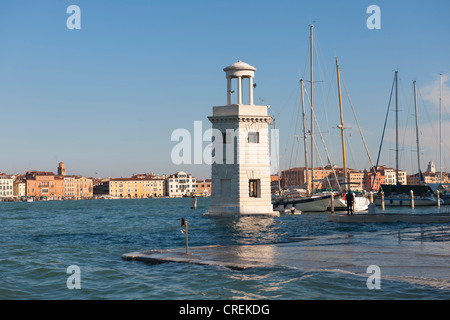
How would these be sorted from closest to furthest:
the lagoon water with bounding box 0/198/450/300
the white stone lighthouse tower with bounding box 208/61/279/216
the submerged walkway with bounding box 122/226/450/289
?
the lagoon water with bounding box 0/198/450/300 → the submerged walkway with bounding box 122/226/450/289 → the white stone lighthouse tower with bounding box 208/61/279/216

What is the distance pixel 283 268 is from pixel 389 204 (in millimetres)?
61159

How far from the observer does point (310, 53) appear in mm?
57812

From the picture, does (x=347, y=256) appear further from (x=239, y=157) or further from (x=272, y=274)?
(x=239, y=157)

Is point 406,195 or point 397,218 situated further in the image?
point 406,195

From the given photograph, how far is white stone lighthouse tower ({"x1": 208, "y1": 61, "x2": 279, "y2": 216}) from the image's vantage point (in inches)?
1719

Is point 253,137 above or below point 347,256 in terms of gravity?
above

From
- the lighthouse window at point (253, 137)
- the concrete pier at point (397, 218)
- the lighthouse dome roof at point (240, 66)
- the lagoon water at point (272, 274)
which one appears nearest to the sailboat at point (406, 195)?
the lighthouse dome roof at point (240, 66)

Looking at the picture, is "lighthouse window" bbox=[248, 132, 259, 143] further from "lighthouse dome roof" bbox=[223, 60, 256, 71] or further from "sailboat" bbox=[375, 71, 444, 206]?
"sailboat" bbox=[375, 71, 444, 206]

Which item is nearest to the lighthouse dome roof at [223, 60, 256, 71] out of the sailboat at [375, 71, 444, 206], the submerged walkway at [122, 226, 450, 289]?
the submerged walkway at [122, 226, 450, 289]

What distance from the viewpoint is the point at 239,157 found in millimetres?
43844

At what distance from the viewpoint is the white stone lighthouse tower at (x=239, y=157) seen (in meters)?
43.7

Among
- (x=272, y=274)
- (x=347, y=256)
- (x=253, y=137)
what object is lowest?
(x=272, y=274)

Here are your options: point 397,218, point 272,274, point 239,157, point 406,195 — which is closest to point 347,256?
point 272,274
